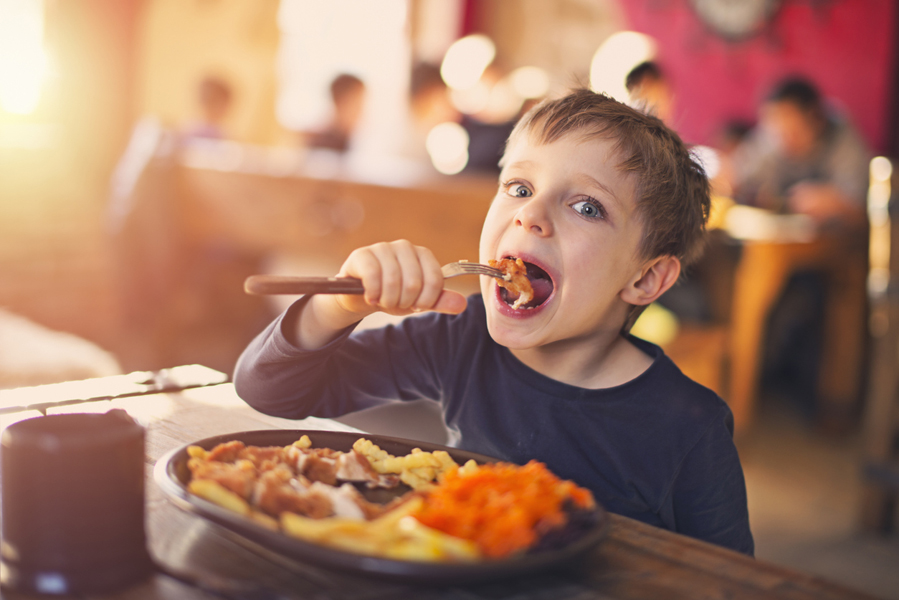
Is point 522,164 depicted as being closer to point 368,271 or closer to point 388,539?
point 368,271

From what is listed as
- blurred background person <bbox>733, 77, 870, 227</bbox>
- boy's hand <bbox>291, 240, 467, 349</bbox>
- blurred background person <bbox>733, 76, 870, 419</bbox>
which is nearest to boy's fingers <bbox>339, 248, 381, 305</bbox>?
boy's hand <bbox>291, 240, 467, 349</bbox>

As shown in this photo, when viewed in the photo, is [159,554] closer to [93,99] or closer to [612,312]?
[612,312]

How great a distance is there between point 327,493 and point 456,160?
18.0 feet

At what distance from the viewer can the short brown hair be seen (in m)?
1.00

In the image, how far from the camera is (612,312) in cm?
108

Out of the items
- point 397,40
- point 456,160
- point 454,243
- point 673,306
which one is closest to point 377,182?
point 454,243

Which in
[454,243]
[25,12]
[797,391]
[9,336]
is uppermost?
[25,12]

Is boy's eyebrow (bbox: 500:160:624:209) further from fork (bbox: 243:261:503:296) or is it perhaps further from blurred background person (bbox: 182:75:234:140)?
blurred background person (bbox: 182:75:234:140)

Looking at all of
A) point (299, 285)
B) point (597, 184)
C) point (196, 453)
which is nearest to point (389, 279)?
point (299, 285)

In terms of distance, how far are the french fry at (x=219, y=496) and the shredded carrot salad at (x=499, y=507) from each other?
120 millimetres

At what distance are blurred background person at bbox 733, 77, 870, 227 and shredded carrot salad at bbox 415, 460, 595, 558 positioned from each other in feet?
11.0

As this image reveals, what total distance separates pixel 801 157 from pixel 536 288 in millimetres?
3564

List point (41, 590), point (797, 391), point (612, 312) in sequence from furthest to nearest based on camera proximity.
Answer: point (797, 391) < point (612, 312) < point (41, 590)

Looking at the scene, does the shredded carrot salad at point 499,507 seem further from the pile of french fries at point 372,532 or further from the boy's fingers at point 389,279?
the boy's fingers at point 389,279
